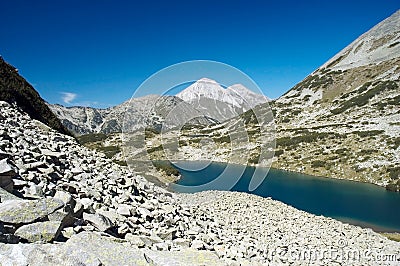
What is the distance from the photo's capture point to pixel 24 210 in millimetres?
5941

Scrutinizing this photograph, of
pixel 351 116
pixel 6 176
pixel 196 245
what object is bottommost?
pixel 196 245

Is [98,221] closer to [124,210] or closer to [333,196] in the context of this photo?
[124,210]

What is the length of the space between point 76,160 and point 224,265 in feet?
31.0

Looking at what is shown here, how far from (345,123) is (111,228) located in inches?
4178

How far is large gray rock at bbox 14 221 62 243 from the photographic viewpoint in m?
5.55

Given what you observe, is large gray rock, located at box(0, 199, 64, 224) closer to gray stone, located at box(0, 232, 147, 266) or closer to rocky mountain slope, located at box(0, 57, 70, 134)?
gray stone, located at box(0, 232, 147, 266)

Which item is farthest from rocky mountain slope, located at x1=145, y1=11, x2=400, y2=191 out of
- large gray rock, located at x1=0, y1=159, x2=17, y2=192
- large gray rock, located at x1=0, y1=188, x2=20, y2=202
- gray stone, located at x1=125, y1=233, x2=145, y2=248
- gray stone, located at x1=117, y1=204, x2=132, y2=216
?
large gray rock, located at x1=0, y1=188, x2=20, y2=202

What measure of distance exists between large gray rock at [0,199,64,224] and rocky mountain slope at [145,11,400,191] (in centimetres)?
6270

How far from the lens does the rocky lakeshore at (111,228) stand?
5.66 metres

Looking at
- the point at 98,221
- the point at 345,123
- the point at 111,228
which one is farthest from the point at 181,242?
the point at 345,123

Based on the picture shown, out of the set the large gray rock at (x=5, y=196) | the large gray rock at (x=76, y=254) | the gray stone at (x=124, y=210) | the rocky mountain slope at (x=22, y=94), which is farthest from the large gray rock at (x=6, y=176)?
the rocky mountain slope at (x=22, y=94)

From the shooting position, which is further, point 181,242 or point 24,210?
point 181,242

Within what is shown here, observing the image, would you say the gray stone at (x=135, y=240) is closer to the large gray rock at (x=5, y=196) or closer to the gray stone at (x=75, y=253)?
the gray stone at (x=75, y=253)

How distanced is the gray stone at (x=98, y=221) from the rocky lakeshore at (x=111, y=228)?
0.08ft
